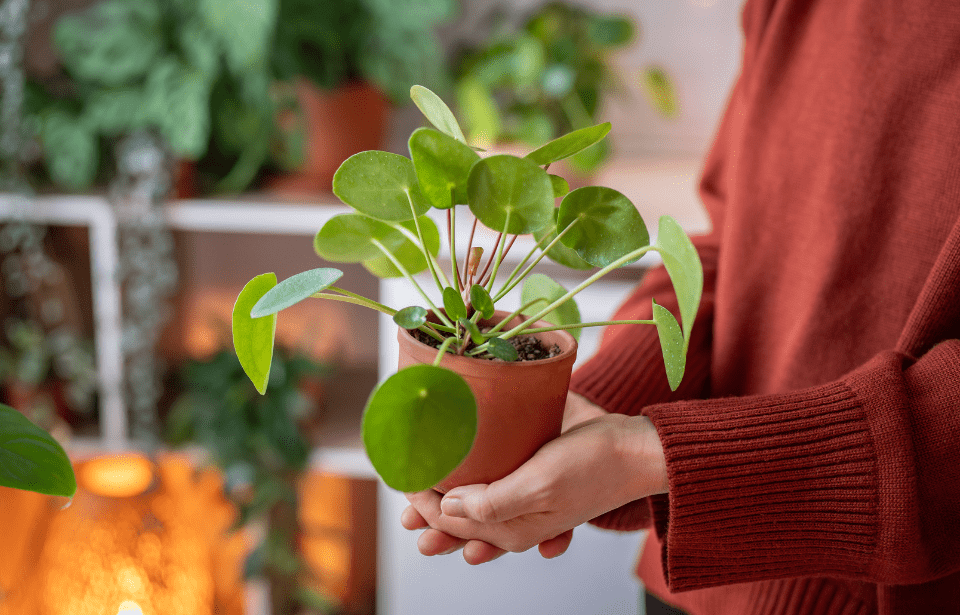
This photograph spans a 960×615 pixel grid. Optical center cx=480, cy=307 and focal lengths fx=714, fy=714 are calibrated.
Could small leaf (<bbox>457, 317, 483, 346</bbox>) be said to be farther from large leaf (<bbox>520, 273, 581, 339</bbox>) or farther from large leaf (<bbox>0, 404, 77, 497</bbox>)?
large leaf (<bbox>0, 404, 77, 497</bbox>)

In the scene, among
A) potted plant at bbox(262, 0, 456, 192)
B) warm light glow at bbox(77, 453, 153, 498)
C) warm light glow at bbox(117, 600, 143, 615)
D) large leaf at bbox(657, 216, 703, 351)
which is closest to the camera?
large leaf at bbox(657, 216, 703, 351)

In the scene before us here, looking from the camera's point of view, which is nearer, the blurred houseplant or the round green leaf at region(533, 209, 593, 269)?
the round green leaf at region(533, 209, 593, 269)

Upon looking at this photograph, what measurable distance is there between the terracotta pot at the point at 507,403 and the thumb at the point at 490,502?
1 centimetres

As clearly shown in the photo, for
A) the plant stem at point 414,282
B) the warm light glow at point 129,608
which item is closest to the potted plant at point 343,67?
the warm light glow at point 129,608

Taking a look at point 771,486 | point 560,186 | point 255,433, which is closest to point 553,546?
point 771,486

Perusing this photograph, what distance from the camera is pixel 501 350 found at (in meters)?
0.43

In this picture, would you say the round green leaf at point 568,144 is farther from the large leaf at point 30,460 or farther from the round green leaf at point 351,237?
the large leaf at point 30,460

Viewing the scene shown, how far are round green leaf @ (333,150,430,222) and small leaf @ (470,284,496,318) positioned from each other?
2.9 inches

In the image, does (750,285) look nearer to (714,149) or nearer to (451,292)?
(714,149)

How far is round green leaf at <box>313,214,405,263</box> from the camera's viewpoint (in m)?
0.49

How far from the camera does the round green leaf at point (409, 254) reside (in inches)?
20.8

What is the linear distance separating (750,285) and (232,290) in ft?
4.29

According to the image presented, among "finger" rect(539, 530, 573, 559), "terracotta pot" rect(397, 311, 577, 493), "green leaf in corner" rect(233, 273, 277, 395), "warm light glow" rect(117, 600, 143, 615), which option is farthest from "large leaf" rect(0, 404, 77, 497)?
"warm light glow" rect(117, 600, 143, 615)

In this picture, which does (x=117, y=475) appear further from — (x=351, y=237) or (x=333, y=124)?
(x=351, y=237)
